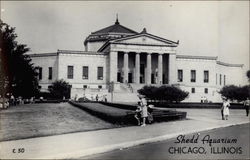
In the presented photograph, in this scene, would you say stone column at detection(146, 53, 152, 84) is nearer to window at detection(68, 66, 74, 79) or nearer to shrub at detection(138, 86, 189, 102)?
window at detection(68, 66, 74, 79)

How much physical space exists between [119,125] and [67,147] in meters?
7.29

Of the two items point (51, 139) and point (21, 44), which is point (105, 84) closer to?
point (21, 44)

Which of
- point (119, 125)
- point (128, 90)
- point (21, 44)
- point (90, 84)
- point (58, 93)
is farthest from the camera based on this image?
point (90, 84)

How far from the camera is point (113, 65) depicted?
63.8 metres

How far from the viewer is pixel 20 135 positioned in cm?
1310

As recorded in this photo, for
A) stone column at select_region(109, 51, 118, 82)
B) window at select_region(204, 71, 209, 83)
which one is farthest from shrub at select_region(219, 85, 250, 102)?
window at select_region(204, 71, 209, 83)

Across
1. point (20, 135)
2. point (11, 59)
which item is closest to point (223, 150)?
point (20, 135)

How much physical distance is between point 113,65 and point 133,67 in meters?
5.07

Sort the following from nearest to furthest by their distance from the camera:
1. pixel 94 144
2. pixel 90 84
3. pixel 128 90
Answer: pixel 94 144
pixel 128 90
pixel 90 84

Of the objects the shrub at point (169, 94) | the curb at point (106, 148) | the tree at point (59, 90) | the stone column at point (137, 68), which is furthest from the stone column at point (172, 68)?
the curb at point (106, 148)

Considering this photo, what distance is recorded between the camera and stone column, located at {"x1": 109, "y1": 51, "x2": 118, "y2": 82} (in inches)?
2495

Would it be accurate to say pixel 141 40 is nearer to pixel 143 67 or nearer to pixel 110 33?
pixel 143 67

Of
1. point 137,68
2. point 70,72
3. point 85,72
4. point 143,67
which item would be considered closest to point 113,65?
point 137,68

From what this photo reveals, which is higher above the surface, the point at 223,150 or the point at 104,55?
the point at 104,55
